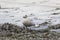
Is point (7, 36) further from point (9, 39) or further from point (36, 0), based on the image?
point (36, 0)

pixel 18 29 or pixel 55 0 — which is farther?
pixel 55 0

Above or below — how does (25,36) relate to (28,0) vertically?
above

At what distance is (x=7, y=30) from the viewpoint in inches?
145

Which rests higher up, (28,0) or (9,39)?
(9,39)

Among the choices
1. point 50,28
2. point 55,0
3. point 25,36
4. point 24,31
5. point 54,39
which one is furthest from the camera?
point 55,0

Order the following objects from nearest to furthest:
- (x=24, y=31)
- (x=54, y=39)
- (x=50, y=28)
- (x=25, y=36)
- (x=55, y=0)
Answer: (x=54, y=39) → (x=25, y=36) → (x=24, y=31) → (x=50, y=28) → (x=55, y=0)

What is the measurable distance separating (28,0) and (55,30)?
198 inches

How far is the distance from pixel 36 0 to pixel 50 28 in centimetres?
493

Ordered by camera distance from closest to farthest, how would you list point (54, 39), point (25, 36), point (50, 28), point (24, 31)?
point (54, 39) → point (25, 36) → point (24, 31) → point (50, 28)

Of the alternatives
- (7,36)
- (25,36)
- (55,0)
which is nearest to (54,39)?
(25,36)

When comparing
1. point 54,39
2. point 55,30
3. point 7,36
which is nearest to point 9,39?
point 7,36

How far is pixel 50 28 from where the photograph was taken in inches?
157

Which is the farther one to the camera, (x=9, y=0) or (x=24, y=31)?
(x=9, y=0)

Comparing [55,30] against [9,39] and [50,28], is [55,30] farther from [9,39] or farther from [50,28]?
[9,39]
